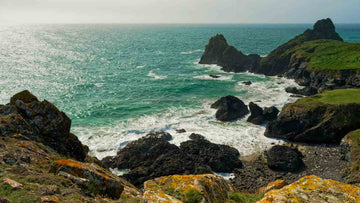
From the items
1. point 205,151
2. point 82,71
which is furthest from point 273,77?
point 82,71

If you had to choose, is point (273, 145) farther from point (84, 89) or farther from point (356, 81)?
point (84, 89)

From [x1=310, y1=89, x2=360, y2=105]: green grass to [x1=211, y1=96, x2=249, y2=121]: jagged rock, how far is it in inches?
502

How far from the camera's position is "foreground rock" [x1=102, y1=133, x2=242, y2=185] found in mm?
27547

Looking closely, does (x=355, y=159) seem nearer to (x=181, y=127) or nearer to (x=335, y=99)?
(x=335, y=99)

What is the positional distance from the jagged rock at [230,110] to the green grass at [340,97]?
1275 centimetres

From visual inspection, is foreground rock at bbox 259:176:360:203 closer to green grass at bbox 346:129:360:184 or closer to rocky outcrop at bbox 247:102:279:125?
green grass at bbox 346:129:360:184

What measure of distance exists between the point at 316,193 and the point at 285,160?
82.5 feet

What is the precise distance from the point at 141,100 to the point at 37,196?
49955 mm

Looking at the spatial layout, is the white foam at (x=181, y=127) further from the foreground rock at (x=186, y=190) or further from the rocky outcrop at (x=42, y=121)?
the foreground rock at (x=186, y=190)

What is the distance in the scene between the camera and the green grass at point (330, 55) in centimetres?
6223

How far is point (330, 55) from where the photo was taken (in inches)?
2864

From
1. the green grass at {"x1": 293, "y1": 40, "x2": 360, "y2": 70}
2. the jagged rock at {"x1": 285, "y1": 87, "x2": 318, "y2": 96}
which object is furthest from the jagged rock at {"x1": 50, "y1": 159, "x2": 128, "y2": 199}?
the green grass at {"x1": 293, "y1": 40, "x2": 360, "y2": 70}

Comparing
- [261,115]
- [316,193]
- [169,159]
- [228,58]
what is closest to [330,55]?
[228,58]

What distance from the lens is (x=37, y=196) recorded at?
6.77 meters
